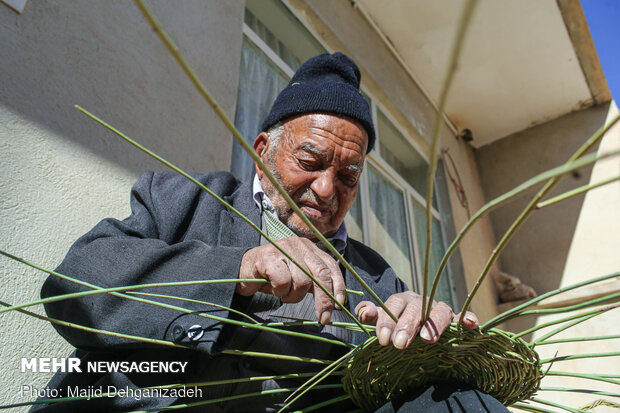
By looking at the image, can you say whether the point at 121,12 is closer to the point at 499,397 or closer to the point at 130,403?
the point at 130,403

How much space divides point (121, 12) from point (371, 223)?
4.72 feet

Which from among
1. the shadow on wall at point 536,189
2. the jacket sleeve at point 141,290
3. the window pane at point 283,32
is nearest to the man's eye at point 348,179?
the jacket sleeve at point 141,290

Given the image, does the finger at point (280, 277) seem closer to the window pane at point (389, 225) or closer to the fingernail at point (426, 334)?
the fingernail at point (426, 334)

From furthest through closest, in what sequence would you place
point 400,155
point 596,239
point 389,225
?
1. point 596,239
2. point 400,155
3. point 389,225

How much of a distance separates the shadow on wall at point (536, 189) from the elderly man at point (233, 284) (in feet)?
8.09

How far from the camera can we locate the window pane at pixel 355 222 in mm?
2125

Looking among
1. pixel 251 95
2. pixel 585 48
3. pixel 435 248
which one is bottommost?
pixel 251 95

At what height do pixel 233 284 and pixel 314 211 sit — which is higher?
pixel 314 211

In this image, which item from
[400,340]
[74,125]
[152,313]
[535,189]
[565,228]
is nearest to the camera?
[400,340]

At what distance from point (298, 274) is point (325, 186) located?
1.71ft

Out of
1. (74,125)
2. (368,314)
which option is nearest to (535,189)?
(74,125)

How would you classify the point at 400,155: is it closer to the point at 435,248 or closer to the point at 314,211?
the point at 435,248

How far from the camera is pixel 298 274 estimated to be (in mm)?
583

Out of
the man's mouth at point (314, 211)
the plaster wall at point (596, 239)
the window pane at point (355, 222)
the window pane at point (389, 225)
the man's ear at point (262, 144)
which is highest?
the plaster wall at point (596, 239)
